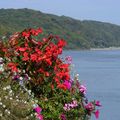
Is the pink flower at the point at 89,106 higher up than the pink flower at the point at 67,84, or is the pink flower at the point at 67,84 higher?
the pink flower at the point at 67,84

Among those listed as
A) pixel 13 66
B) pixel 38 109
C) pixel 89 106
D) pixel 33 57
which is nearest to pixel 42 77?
pixel 33 57

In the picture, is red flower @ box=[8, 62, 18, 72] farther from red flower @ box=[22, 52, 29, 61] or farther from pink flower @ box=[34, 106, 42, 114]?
pink flower @ box=[34, 106, 42, 114]

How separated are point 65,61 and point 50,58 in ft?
2.06

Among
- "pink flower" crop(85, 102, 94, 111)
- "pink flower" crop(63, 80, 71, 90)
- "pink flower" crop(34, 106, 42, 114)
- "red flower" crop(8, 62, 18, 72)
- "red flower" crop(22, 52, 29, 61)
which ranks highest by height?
"red flower" crop(22, 52, 29, 61)

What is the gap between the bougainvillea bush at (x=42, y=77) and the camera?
6195mm

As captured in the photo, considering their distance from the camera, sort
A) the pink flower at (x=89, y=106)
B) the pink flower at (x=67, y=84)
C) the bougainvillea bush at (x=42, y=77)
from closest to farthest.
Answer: the bougainvillea bush at (x=42, y=77)
the pink flower at (x=67, y=84)
the pink flower at (x=89, y=106)

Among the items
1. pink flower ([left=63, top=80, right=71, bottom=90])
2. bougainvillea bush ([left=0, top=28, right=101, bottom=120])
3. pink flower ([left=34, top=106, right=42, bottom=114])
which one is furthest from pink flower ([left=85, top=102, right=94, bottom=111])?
pink flower ([left=34, top=106, right=42, bottom=114])

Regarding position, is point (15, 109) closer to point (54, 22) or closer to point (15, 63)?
point (15, 63)

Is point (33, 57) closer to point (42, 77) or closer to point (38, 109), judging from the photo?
point (42, 77)

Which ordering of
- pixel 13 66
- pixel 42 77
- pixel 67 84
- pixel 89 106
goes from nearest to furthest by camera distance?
pixel 13 66, pixel 42 77, pixel 67 84, pixel 89 106

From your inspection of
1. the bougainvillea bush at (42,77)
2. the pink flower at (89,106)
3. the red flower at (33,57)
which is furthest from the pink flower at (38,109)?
the pink flower at (89,106)

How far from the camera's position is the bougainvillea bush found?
244 inches

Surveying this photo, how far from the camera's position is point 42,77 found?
653 cm

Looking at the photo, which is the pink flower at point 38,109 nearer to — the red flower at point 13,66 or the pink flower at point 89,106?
the red flower at point 13,66
